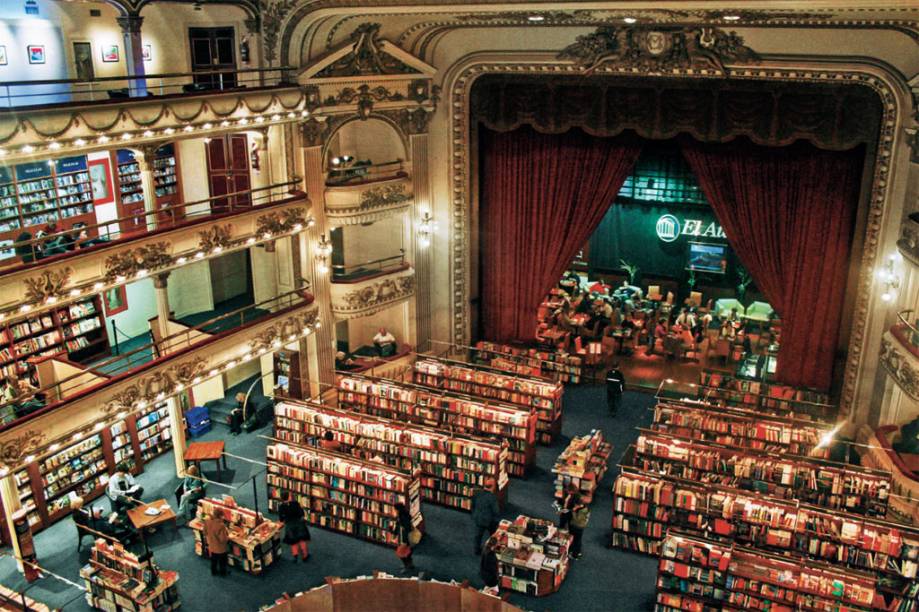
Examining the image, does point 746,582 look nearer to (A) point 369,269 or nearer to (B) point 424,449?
(B) point 424,449

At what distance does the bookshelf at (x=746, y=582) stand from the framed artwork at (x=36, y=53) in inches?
476

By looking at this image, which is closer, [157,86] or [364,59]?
[157,86]

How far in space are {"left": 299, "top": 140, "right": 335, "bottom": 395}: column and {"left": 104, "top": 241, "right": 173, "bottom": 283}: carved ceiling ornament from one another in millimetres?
3257

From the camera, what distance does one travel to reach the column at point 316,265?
606 inches

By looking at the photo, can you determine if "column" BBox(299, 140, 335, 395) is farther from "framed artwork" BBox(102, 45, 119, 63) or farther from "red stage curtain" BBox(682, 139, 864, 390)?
"red stage curtain" BBox(682, 139, 864, 390)

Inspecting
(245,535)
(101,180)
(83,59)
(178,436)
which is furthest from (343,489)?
(83,59)

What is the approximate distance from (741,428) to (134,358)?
1040 cm

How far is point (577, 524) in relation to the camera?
1212cm

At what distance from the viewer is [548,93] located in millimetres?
16312

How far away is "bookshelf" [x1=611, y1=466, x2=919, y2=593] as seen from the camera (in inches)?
428

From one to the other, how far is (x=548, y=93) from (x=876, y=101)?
5639 millimetres

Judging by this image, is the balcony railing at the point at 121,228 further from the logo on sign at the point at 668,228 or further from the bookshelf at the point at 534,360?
the logo on sign at the point at 668,228

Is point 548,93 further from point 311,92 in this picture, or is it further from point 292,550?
point 292,550

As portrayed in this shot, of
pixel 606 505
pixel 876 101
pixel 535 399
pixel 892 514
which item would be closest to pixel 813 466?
pixel 892 514
